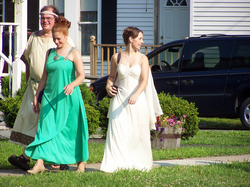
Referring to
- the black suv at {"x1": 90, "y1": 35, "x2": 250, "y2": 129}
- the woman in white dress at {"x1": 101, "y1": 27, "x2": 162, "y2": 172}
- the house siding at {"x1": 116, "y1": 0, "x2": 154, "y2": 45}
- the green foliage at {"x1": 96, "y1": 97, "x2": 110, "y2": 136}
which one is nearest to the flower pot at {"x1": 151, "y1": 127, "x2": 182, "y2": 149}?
the green foliage at {"x1": 96, "y1": 97, "x2": 110, "y2": 136}

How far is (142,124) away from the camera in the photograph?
201 inches

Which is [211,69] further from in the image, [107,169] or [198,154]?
[107,169]

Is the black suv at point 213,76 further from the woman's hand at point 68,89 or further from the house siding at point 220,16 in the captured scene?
the woman's hand at point 68,89

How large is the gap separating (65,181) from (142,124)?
4.07 ft

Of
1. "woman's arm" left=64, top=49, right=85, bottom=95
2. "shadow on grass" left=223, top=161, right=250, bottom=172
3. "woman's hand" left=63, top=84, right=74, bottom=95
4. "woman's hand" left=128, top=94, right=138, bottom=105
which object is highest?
"woman's arm" left=64, top=49, right=85, bottom=95

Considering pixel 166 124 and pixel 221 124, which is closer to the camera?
pixel 166 124

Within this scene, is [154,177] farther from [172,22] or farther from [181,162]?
[172,22]

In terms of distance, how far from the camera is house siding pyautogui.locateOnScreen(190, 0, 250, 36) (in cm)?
1375

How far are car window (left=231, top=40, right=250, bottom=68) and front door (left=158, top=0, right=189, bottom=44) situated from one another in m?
5.88

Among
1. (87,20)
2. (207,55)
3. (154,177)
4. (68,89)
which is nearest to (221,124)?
(207,55)

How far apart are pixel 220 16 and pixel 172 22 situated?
2349 mm

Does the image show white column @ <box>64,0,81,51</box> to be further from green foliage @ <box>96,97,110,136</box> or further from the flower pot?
the flower pot

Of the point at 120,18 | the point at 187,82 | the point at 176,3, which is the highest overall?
the point at 176,3

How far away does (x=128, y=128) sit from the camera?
5.04 metres
